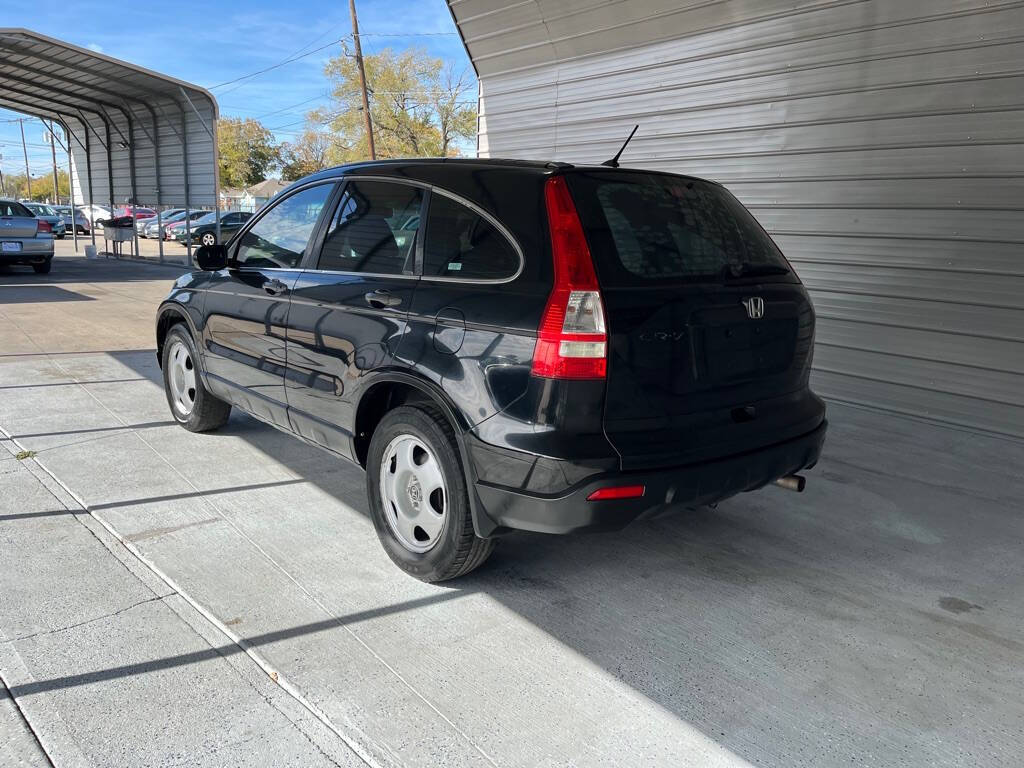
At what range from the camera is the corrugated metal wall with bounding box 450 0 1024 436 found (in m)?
5.89

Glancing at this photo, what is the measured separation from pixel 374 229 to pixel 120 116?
2482 centimetres

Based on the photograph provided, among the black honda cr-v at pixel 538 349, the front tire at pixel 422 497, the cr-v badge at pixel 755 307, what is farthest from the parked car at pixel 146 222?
the cr-v badge at pixel 755 307

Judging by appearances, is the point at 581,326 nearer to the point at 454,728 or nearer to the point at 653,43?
the point at 454,728

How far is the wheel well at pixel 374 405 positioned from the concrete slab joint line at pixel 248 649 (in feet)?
3.19

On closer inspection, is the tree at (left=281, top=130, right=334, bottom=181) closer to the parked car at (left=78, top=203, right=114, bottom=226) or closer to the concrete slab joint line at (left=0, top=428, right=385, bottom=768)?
the parked car at (left=78, top=203, right=114, bottom=226)

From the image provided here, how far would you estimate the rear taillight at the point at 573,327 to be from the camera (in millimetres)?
2809

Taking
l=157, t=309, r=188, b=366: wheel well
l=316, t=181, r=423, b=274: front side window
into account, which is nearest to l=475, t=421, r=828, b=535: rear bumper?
l=316, t=181, r=423, b=274: front side window

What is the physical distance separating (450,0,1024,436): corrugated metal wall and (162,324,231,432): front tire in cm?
511

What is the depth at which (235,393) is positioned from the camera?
15.7 ft

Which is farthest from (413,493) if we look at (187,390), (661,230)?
(187,390)

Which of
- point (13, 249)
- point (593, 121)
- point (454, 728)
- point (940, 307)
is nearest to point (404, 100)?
point (13, 249)

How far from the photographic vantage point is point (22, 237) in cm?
1684

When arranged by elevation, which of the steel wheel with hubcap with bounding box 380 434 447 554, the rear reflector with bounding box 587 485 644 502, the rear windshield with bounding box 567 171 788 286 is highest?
the rear windshield with bounding box 567 171 788 286

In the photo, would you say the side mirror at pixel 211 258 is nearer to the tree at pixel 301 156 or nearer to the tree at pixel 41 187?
the tree at pixel 301 156
